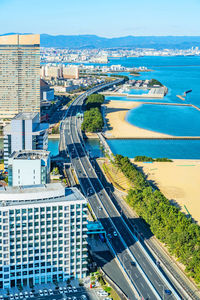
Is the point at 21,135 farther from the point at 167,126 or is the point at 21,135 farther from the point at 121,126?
the point at 167,126

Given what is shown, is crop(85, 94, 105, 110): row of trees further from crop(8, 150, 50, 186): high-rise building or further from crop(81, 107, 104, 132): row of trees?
crop(8, 150, 50, 186): high-rise building

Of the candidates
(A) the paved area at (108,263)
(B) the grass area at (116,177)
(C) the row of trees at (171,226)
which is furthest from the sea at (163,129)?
(A) the paved area at (108,263)

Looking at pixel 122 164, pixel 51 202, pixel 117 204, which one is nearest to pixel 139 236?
pixel 117 204

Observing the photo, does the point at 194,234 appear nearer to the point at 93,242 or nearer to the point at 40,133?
the point at 93,242

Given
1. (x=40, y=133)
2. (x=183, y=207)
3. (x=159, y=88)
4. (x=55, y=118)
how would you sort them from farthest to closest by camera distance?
(x=159, y=88)
(x=55, y=118)
(x=40, y=133)
(x=183, y=207)

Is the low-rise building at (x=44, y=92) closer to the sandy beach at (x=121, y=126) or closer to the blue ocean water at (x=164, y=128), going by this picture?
the sandy beach at (x=121, y=126)

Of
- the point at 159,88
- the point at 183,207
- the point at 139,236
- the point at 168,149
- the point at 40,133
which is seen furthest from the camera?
the point at 159,88
